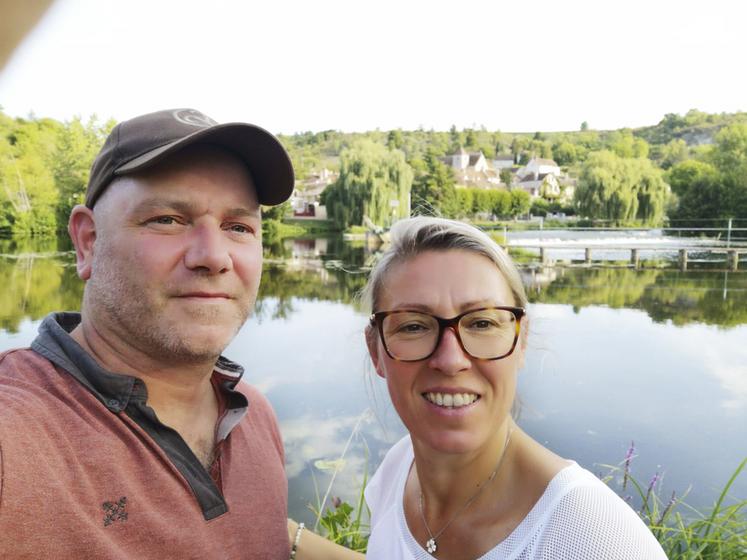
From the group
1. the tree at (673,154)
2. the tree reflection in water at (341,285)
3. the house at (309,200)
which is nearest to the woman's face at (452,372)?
the tree reflection in water at (341,285)

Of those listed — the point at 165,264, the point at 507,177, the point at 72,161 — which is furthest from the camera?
the point at 507,177

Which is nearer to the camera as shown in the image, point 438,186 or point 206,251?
point 206,251

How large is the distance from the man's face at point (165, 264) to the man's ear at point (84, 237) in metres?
0.04

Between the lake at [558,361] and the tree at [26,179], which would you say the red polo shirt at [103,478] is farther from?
the tree at [26,179]

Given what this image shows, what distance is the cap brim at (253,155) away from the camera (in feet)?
3.39

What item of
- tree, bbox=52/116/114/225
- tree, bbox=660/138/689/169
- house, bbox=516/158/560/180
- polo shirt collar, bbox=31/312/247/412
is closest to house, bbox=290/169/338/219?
tree, bbox=52/116/114/225

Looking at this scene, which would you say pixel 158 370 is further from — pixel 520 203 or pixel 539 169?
pixel 539 169

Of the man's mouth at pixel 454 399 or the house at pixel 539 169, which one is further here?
the house at pixel 539 169

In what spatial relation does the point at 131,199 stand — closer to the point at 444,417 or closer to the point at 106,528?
the point at 106,528

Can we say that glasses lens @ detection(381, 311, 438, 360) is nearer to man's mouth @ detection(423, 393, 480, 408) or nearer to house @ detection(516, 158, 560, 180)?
man's mouth @ detection(423, 393, 480, 408)

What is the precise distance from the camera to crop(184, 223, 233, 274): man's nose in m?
1.08

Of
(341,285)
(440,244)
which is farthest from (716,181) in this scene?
(440,244)

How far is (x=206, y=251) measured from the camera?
1.08 m

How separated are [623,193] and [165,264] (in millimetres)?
28776
